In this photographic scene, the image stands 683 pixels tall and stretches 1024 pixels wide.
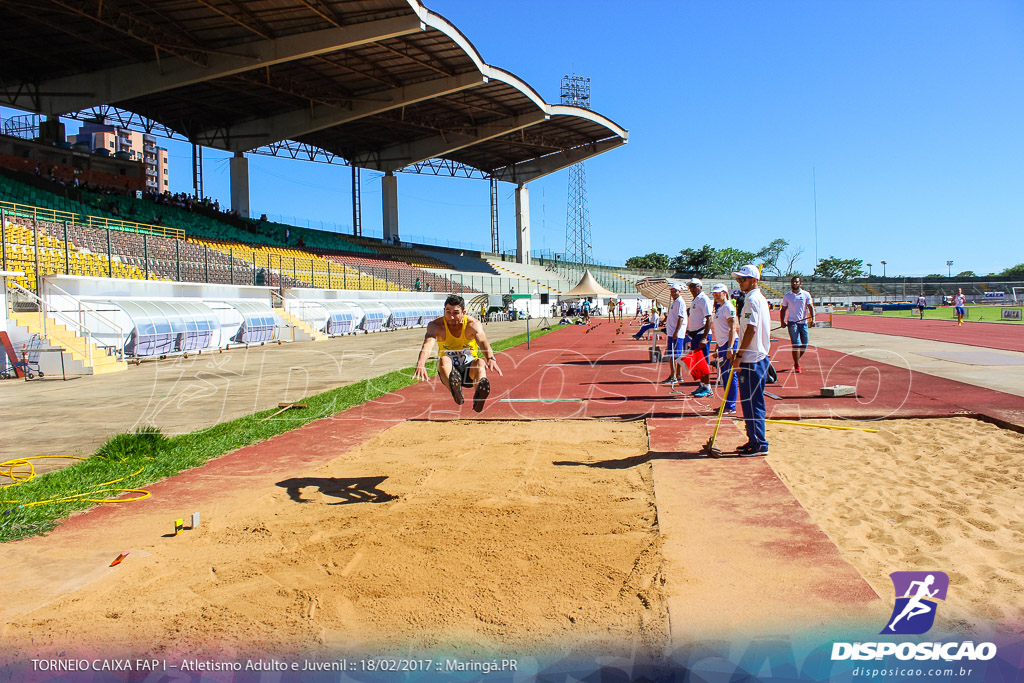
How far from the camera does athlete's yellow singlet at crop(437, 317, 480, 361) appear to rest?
27.0ft

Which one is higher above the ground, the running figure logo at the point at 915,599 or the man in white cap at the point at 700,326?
the man in white cap at the point at 700,326

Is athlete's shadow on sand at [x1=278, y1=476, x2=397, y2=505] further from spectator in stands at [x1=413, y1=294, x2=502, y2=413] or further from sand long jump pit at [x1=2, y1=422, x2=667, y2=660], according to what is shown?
spectator in stands at [x1=413, y1=294, x2=502, y2=413]

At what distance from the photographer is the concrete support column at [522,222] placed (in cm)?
7812

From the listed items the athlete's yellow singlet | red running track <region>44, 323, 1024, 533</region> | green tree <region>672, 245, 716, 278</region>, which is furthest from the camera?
green tree <region>672, 245, 716, 278</region>

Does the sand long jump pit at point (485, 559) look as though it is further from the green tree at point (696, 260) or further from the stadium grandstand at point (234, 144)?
the green tree at point (696, 260)

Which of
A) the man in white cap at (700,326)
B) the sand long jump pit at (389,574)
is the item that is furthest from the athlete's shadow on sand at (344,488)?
the man in white cap at (700,326)

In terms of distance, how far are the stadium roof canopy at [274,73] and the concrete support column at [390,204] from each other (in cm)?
229

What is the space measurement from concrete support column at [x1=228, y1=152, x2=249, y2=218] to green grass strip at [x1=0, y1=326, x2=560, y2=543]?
1852 inches

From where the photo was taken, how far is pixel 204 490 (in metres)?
7.41

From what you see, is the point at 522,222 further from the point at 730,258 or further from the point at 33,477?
the point at 33,477

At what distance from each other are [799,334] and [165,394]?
14.8 meters

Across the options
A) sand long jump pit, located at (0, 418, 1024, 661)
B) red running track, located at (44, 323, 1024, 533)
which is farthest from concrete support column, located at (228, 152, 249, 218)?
sand long jump pit, located at (0, 418, 1024, 661)

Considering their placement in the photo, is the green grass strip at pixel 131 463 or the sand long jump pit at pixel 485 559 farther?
the green grass strip at pixel 131 463

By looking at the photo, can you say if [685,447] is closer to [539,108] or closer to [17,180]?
[17,180]
